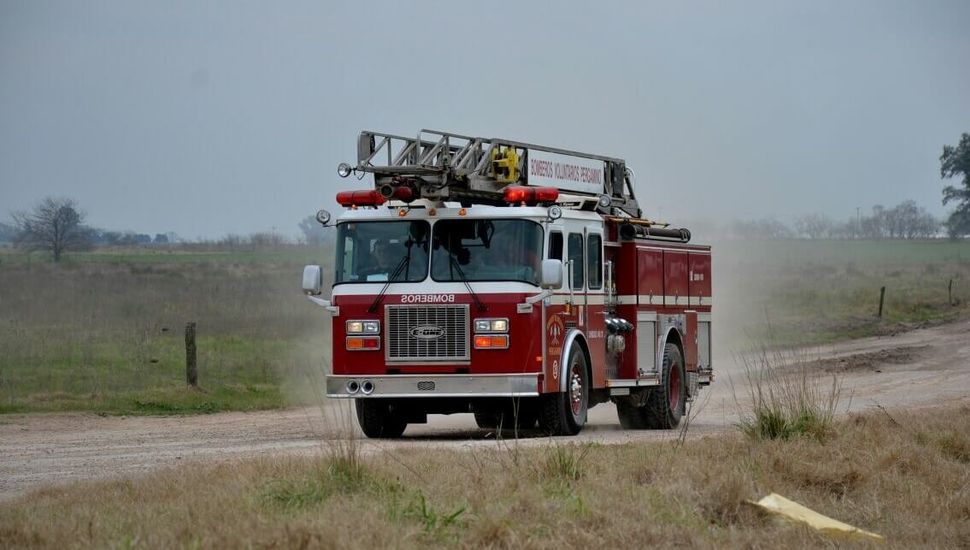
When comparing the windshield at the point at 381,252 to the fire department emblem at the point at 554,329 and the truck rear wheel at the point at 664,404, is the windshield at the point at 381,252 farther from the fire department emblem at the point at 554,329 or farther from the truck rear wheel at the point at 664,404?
the truck rear wheel at the point at 664,404

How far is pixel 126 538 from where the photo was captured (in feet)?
30.8

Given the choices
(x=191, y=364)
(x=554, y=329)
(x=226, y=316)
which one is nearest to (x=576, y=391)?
(x=554, y=329)

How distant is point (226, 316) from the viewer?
4447 cm

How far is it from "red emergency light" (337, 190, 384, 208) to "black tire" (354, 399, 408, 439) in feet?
7.86

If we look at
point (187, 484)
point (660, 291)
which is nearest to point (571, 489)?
point (187, 484)

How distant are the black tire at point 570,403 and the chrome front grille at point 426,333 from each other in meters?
1.30

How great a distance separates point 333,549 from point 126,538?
130cm

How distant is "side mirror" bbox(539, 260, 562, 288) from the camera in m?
17.2

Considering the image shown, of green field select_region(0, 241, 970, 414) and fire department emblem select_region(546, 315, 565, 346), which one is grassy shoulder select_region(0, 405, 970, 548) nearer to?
fire department emblem select_region(546, 315, 565, 346)

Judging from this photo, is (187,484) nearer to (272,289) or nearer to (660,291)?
(660,291)

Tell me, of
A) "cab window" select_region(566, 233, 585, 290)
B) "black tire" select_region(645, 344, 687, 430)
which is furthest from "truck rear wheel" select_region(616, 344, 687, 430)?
"cab window" select_region(566, 233, 585, 290)

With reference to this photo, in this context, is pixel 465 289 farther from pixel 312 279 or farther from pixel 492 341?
pixel 312 279

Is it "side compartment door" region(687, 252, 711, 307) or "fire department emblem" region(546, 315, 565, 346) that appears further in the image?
"side compartment door" region(687, 252, 711, 307)

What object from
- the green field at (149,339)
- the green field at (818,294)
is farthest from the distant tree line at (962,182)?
the green field at (149,339)
